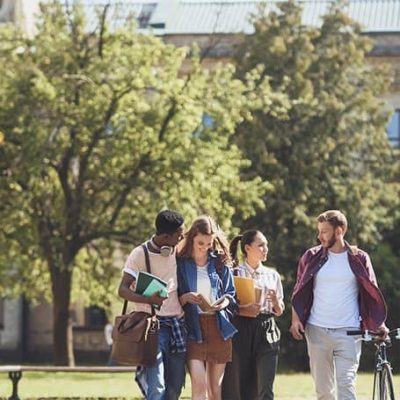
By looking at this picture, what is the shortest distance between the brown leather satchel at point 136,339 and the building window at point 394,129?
34297mm

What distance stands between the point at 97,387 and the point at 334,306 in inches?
507

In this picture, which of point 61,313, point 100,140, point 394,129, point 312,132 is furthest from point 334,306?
point 394,129

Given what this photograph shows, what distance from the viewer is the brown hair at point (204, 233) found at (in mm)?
11648

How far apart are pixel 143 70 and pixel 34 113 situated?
2.87 m

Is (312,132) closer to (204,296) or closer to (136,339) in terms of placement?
(204,296)

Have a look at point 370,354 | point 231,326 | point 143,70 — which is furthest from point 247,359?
point 370,354

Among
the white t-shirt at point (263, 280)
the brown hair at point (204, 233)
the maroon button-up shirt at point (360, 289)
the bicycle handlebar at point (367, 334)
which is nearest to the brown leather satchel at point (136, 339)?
the brown hair at point (204, 233)

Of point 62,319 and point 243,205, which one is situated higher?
point 243,205

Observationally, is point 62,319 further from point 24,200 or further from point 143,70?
point 143,70

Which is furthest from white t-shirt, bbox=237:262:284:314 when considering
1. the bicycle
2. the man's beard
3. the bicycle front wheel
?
the bicycle front wheel

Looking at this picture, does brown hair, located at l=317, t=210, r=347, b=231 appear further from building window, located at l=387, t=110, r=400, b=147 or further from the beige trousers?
building window, located at l=387, t=110, r=400, b=147

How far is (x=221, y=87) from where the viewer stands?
32719mm

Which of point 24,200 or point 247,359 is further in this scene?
point 24,200

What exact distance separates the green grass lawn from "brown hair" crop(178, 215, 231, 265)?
6493 millimetres
